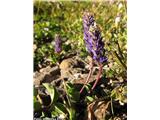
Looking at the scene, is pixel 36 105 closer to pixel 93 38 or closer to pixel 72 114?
pixel 72 114

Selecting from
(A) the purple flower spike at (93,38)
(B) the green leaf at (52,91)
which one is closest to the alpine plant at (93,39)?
(A) the purple flower spike at (93,38)

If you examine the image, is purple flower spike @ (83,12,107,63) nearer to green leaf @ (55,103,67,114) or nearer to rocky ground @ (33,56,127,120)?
rocky ground @ (33,56,127,120)

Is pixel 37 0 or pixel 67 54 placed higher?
pixel 37 0

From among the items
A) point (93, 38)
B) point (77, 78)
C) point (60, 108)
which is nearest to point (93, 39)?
point (93, 38)

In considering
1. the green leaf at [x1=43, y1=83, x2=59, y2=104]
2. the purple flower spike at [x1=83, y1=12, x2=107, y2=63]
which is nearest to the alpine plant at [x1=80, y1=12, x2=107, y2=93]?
the purple flower spike at [x1=83, y1=12, x2=107, y2=63]
